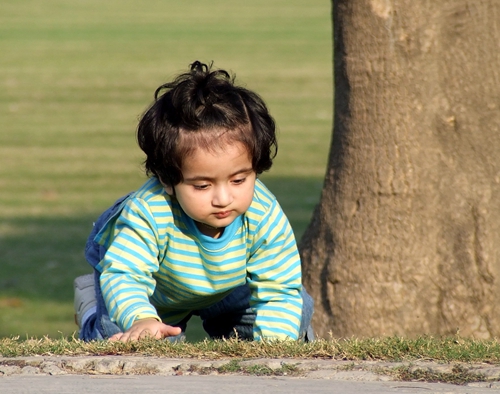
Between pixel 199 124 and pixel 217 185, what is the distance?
24cm

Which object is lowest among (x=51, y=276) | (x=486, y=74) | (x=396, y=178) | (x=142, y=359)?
(x=51, y=276)

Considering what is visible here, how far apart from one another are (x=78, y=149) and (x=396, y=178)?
8661mm

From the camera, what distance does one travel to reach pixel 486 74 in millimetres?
4664

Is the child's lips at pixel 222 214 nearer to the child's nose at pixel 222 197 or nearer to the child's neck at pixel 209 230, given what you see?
the child's nose at pixel 222 197

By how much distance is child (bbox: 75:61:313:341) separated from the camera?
3.67 meters

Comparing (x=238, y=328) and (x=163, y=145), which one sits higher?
(x=163, y=145)

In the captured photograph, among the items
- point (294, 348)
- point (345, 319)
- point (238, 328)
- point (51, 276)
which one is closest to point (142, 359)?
point (294, 348)

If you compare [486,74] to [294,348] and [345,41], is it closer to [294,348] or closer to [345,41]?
[345,41]

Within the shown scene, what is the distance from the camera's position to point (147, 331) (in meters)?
3.50

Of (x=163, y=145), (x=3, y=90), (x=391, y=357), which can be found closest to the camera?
(x=391, y=357)

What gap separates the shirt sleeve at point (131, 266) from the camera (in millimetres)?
3666

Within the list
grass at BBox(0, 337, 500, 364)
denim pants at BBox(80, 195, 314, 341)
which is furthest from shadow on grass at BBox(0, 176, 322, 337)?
grass at BBox(0, 337, 500, 364)

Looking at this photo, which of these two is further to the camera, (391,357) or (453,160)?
(453,160)

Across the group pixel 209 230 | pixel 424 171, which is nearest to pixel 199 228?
pixel 209 230
